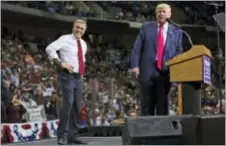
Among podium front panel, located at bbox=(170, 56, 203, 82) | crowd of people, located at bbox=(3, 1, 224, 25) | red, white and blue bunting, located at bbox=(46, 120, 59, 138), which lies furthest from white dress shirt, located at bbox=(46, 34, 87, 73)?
crowd of people, located at bbox=(3, 1, 224, 25)

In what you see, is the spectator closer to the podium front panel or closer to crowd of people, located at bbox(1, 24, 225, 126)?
crowd of people, located at bbox(1, 24, 225, 126)

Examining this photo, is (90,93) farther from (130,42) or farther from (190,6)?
(190,6)

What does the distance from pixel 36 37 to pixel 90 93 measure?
10.2 meters

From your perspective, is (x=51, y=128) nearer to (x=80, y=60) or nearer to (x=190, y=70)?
(x=80, y=60)

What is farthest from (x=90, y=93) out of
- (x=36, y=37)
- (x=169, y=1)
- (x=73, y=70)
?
(x=169, y=1)

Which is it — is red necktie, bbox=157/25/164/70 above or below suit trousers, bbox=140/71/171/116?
above

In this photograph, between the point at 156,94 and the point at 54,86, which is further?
the point at 54,86

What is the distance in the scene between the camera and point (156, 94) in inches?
252

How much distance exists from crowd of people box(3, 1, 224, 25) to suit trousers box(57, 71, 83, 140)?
14843 mm

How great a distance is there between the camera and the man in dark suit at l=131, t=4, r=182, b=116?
251 inches

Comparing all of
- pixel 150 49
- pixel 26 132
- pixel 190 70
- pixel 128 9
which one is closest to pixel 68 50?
pixel 150 49

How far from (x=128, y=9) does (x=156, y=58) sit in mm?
20819

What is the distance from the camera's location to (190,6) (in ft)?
97.9

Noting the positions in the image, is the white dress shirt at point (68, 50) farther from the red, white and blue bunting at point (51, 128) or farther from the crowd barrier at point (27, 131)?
the red, white and blue bunting at point (51, 128)
